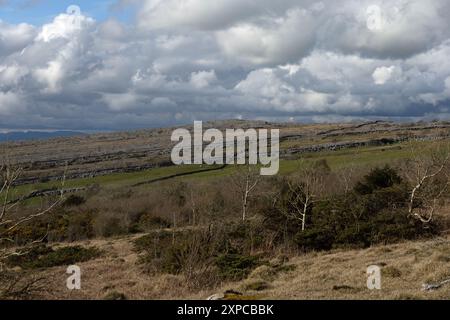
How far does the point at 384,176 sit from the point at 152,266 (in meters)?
21.5

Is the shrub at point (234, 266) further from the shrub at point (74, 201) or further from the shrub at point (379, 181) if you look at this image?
the shrub at point (74, 201)

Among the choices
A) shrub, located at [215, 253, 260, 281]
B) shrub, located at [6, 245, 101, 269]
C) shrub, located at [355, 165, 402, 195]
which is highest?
shrub, located at [355, 165, 402, 195]

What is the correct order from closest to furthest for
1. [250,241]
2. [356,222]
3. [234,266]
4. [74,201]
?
[234,266] → [356,222] → [250,241] → [74,201]

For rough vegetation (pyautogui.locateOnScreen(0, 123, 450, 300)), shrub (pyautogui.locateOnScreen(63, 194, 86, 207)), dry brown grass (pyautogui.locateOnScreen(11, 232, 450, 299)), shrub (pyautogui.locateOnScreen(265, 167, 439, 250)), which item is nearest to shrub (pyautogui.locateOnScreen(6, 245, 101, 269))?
rough vegetation (pyautogui.locateOnScreen(0, 123, 450, 300))

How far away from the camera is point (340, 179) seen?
48562mm

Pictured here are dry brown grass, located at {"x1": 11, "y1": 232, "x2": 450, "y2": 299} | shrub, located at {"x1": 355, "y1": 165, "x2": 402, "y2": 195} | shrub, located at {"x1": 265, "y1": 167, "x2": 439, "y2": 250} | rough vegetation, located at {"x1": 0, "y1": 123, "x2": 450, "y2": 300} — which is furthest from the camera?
shrub, located at {"x1": 355, "y1": 165, "x2": 402, "y2": 195}

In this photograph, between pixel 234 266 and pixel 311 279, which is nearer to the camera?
pixel 311 279

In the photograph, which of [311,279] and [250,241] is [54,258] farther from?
[311,279]

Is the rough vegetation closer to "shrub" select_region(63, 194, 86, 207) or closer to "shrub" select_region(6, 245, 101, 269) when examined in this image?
"shrub" select_region(6, 245, 101, 269)

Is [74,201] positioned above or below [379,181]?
below

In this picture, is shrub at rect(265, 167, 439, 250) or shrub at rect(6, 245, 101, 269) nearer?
shrub at rect(265, 167, 439, 250)

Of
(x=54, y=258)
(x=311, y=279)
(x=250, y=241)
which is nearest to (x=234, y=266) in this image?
(x=311, y=279)

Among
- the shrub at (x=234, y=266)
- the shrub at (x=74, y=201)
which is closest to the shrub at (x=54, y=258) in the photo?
the shrub at (x=234, y=266)
